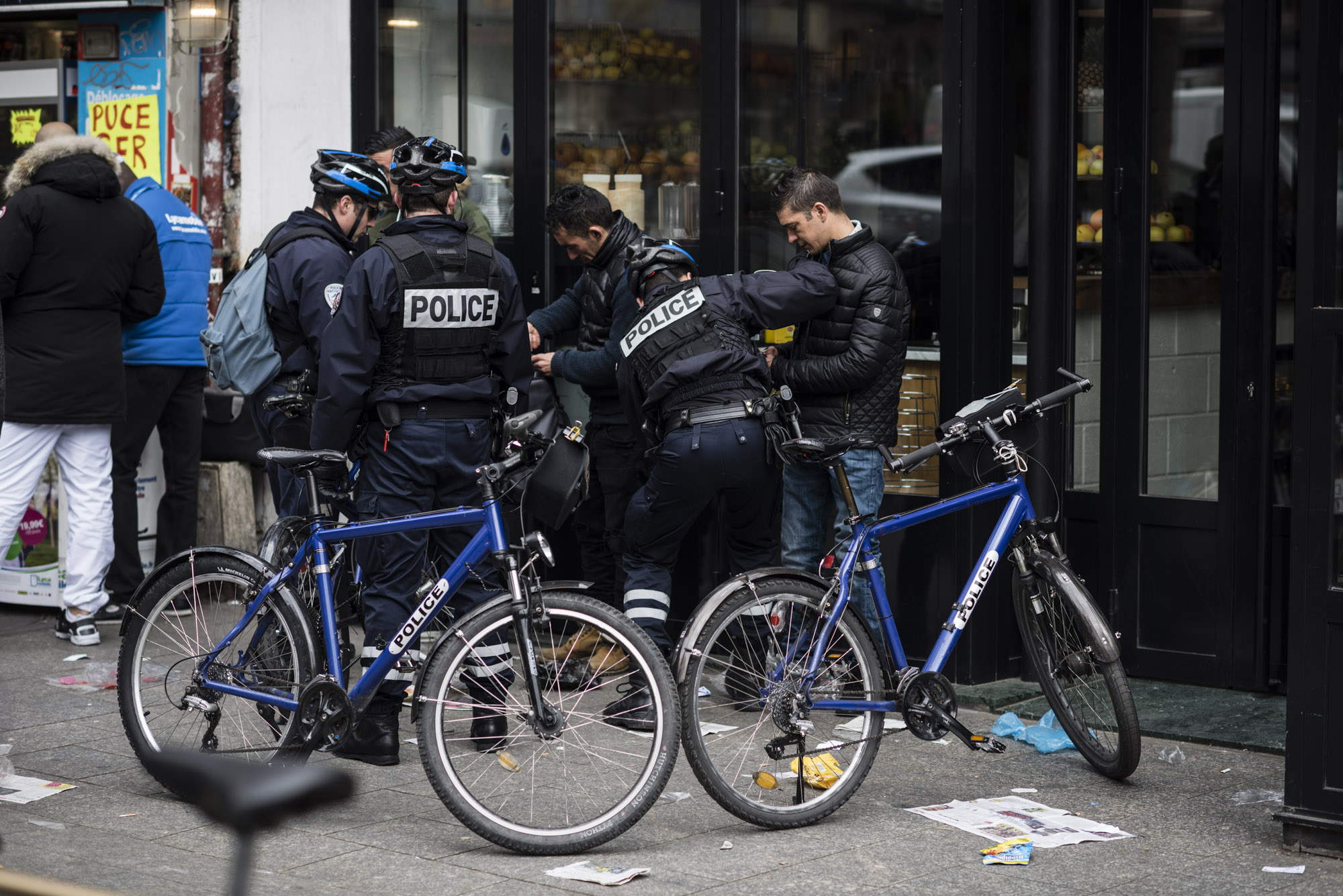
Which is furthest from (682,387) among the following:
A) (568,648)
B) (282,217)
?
(282,217)

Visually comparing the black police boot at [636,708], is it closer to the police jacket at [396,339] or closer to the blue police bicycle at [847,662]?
the blue police bicycle at [847,662]

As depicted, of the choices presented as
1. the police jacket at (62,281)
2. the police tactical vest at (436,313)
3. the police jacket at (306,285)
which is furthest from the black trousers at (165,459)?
the police tactical vest at (436,313)

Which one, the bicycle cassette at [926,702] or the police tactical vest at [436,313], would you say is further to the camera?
the police tactical vest at [436,313]

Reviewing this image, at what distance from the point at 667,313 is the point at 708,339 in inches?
6.8

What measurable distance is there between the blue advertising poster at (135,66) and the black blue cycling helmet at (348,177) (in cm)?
297

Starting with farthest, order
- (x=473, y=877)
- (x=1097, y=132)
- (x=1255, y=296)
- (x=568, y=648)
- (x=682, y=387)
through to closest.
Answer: (x=1097, y=132)
(x=1255, y=296)
(x=682, y=387)
(x=568, y=648)
(x=473, y=877)

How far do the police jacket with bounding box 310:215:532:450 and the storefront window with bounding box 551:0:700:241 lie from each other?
6.20 ft

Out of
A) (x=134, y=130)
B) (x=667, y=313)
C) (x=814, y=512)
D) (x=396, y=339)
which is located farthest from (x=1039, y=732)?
Answer: (x=134, y=130)

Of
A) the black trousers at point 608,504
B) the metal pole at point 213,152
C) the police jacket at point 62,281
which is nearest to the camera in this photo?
the black trousers at point 608,504

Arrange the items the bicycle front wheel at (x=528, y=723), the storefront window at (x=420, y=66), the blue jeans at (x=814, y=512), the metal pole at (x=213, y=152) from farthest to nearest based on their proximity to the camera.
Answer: the metal pole at (x=213, y=152)
the storefront window at (x=420, y=66)
the blue jeans at (x=814, y=512)
the bicycle front wheel at (x=528, y=723)

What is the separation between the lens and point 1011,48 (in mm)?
6375

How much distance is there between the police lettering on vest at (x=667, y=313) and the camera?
222 inches

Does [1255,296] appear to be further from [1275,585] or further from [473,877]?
[473,877]

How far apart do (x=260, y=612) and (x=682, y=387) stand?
1.61 metres
